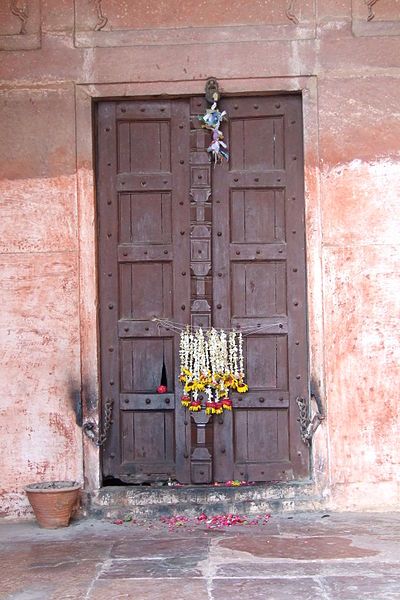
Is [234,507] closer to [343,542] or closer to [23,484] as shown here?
[343,542]

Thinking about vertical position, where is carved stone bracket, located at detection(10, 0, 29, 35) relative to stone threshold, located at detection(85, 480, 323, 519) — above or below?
above

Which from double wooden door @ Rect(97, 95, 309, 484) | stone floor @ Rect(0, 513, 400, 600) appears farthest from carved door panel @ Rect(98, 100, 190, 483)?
stone floor @ Rect(0, 513, 400, 600)

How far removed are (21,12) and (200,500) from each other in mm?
3338

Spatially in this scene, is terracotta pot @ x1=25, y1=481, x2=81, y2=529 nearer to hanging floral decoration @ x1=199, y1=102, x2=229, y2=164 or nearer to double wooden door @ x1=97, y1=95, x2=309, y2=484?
double wooden door @ x1=97, y1=95, x2=309, y2=484

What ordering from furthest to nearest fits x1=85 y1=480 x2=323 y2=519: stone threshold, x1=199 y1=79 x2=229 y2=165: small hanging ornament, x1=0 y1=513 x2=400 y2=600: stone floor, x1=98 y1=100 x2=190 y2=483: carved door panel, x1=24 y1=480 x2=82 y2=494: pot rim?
1. x1=98 y1=100 x2=190 y2=483: carved door panel
2. x1=199 y1=79 x2=229 y2=165: small hanging ornament
3. x1=85 y1=480 x2=323 y2=519: stone threshold
4. x1=24 y1=480 x2=82 y2=494: pot rim
5. x1=0 y1=513 x2=400 y2=600: stone floor

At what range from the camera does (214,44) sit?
655 centimetres

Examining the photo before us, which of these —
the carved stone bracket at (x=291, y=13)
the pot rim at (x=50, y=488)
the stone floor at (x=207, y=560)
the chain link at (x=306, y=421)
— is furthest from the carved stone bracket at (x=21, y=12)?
the stone floor at (x=207, y=560)

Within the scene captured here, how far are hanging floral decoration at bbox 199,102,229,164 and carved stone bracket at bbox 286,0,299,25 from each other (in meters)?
0.72

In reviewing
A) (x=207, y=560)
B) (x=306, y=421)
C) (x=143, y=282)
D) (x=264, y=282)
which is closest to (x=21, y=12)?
(x=143, y=282)

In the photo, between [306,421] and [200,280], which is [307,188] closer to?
[200,280]

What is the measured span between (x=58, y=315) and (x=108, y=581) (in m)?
2.06

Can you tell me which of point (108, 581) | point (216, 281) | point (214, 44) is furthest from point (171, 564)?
point (214, 44)

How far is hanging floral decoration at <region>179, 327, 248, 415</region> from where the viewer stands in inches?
258

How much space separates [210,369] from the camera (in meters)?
6.59
